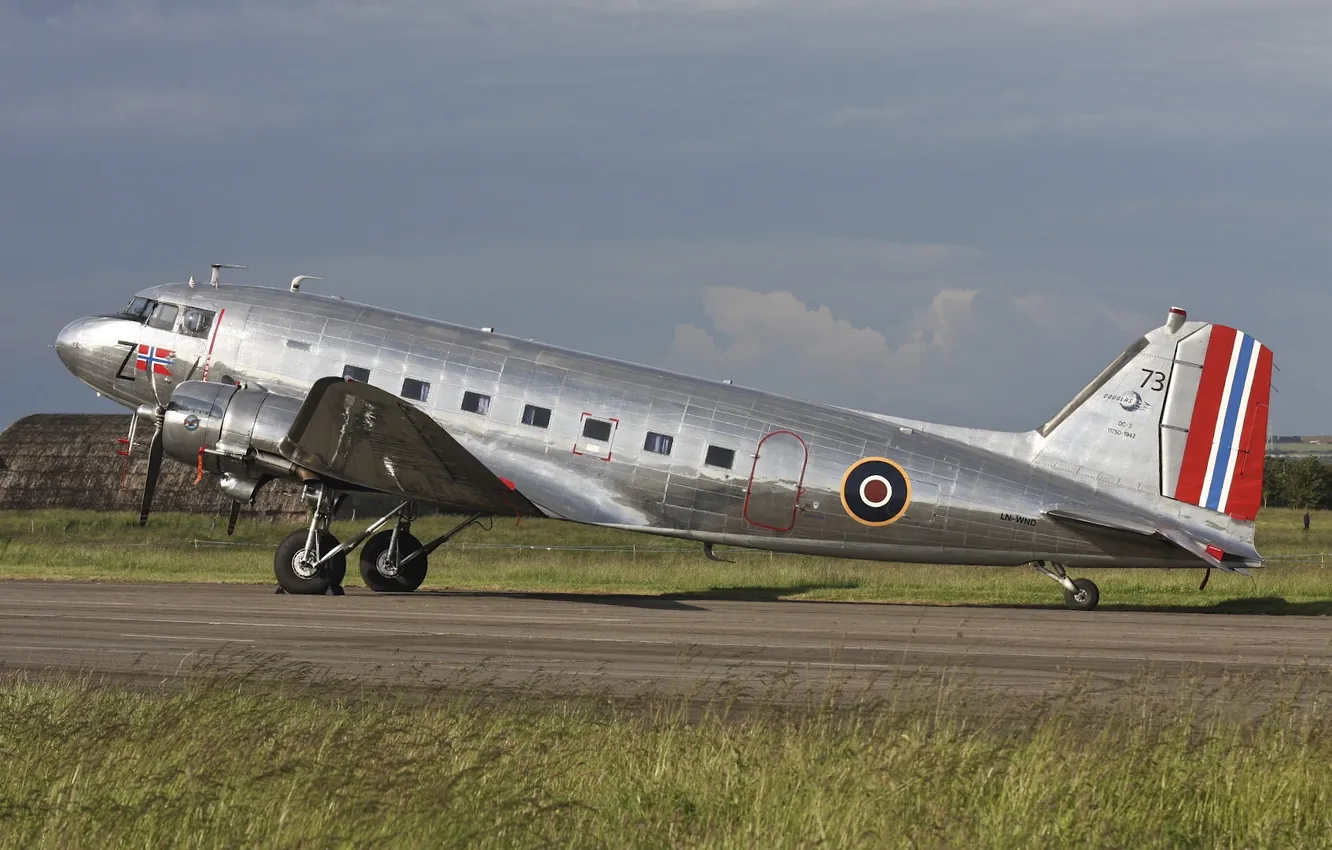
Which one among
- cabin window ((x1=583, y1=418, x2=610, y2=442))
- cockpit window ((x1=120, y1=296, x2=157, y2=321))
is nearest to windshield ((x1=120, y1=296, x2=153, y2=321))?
cockpit window ((x1=120, y1=296, x2=157, y2=321))

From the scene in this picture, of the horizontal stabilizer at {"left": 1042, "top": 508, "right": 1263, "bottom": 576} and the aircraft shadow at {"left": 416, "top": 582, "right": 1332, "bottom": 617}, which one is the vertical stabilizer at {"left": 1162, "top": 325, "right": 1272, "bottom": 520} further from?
the aircraft shadow at {"left": 416, "top": 582, "right": 1332, "bottom": 617}

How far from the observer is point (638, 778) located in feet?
31.3

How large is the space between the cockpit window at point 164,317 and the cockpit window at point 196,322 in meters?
0.28

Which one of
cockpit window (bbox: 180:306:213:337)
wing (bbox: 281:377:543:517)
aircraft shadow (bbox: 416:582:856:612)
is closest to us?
wing (bbox: 281:377:543:517)

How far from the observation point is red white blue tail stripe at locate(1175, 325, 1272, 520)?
79.7 ft

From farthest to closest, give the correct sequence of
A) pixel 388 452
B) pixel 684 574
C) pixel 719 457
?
1. pixel 684 574
2. pixel 719 457
3. pixel 388 452

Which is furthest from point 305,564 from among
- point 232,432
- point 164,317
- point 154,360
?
point 164,317

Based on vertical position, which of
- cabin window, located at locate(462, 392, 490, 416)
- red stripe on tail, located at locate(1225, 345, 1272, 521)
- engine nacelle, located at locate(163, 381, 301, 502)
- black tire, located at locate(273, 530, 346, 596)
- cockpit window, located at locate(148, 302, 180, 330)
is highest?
red stripe on tail, located at locate(1225, 345, 1272, 521)

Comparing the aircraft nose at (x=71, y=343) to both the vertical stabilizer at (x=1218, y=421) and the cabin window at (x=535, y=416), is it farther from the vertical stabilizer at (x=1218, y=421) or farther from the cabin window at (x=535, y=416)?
the vertical stabilizer at (x=1218, y=421)

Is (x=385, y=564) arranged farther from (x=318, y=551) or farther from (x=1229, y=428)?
(x=1229, y=428)

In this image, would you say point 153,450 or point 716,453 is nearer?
point 716,453

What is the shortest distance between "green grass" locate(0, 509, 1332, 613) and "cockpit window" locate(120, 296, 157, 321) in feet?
22.3

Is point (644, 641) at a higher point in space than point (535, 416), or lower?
lower

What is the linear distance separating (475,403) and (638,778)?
17.3 meters
